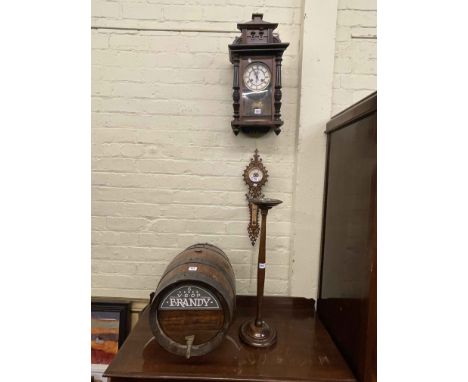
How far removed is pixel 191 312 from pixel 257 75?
114 cm

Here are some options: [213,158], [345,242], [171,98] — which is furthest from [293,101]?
[345,242]

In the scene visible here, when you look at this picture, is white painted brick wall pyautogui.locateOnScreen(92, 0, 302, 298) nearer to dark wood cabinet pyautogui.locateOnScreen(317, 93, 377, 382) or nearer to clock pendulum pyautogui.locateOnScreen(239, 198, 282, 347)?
dark wood cabinet pyautogui.locateOnScreen(317, 93, 377, 382)

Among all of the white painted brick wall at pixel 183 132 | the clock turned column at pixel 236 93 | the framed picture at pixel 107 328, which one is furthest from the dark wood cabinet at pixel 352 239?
the framed picture at pixel 107 328

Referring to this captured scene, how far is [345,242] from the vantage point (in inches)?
53.2

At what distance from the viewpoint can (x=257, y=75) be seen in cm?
157

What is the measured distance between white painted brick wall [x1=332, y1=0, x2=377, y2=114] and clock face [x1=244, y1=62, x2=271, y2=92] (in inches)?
15.4

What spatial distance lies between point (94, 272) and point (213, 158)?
0.95 meters

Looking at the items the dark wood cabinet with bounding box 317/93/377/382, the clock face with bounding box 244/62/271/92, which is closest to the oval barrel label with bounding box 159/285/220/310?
the dark wood cabinet with bounding box 317/93/377/382

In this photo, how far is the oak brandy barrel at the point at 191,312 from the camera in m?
1.18

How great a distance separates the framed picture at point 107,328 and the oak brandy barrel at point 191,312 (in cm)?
69

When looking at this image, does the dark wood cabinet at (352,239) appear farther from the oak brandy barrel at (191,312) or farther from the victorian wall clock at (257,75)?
the oak brandy barrel at (191,312)

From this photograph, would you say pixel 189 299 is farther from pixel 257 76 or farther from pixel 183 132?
pixel 257 76

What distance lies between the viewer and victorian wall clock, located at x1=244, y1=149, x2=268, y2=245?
5.59 ft
